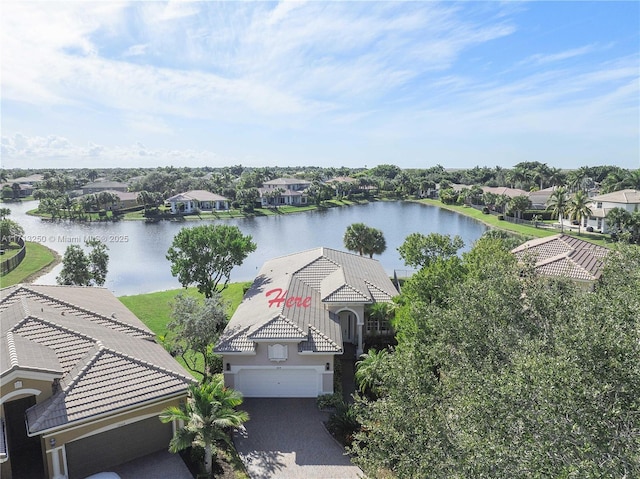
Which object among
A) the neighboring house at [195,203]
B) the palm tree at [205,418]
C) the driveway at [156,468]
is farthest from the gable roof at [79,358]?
the neighboring house at [195,203]

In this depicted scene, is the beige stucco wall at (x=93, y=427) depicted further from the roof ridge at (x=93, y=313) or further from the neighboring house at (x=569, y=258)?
the neighboring house at (x=569, y=258)

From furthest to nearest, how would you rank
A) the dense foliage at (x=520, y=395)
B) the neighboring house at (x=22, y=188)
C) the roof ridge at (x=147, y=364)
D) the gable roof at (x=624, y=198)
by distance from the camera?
1. the neighboring house at (x=22, y=188)
2. the gable roof at (x=624, y=198)
3. the roof ridge at (x=147, y=364)
4. the dense foliage at (x=520, y=395)

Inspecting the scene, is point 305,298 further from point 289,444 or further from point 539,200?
point 539,200

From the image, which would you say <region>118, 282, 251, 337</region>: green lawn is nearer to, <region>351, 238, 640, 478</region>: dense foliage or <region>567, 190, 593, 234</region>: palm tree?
<region>351, 238, 640, 478</region>: dense foliage

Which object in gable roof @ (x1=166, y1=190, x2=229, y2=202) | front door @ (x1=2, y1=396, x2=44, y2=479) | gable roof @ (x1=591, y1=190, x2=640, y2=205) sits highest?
gable roof @ (x1=591, y1=190, x2=640, y2=205)

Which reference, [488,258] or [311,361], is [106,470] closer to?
[311,361]

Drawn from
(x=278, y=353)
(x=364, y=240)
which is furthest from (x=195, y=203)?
(x=278, y=353)

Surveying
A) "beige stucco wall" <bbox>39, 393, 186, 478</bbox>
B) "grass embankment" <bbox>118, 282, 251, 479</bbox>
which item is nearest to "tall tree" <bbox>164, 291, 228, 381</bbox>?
"grass embankment" <bbox>118, 282, 251, 479</bbox>
